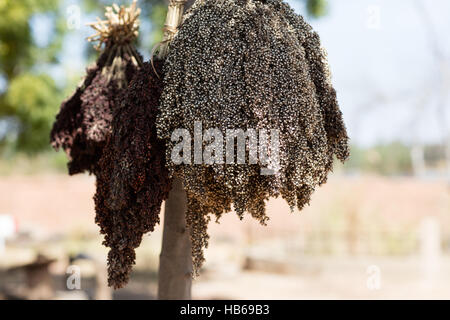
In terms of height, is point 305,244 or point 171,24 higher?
point 171,24

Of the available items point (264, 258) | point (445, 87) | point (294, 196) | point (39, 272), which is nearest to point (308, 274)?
point (264, 258)

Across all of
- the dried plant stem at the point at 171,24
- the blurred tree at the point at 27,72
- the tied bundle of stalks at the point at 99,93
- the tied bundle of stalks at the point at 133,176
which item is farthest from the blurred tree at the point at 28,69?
the tied bundle of stalks at the point at 133,176

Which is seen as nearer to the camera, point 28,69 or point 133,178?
point 133,178

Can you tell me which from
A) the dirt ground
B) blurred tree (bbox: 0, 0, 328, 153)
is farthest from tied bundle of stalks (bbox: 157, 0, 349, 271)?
blurred tree (bbox: 0, 0, 328, 153)

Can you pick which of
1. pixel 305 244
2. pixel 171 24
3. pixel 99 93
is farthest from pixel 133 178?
pixel 305 244

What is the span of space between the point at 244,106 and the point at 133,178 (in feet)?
1.82

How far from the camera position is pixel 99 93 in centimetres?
274

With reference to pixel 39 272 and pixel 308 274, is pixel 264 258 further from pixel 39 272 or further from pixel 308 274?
pixel 39 272

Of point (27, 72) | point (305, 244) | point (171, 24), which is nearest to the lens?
point (171, 24)

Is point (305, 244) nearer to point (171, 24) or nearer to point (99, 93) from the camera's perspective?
point (99, 93)

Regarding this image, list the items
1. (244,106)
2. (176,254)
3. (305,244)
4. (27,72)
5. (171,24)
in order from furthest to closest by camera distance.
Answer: (305,244) < (27,72) < (176,254) < (171,24) < (244,106)

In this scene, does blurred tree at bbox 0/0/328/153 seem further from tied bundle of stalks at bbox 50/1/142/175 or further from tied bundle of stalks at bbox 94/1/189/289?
tied bundle of stalks at bbox 94/1/189/289

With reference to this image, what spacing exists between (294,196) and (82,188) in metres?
12.9

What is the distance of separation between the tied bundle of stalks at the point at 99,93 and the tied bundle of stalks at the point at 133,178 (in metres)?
0.67
